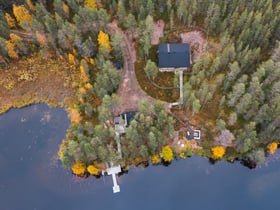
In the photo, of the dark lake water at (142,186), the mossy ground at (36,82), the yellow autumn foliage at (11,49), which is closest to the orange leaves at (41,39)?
the mossy ground at (36,82)

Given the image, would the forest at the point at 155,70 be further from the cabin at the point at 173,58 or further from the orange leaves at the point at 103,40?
the cabin at the point at 173,58

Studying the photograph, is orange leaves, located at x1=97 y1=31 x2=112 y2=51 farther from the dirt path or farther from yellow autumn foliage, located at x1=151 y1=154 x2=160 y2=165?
yellow autumn foliage, located at x1=151 y1=154 x2=160 y2=165

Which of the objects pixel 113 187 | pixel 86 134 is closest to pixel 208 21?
pixel 86 134

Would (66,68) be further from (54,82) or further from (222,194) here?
(222,194)

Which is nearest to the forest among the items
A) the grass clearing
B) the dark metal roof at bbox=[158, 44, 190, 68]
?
the grass clearing

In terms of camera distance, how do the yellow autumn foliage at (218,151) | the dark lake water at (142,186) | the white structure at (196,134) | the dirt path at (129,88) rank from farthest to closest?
the dirt path at (129,88), the white structure at (196,134), the yellow autumn foliage at (218,151), the dark lake water at (142,186)
